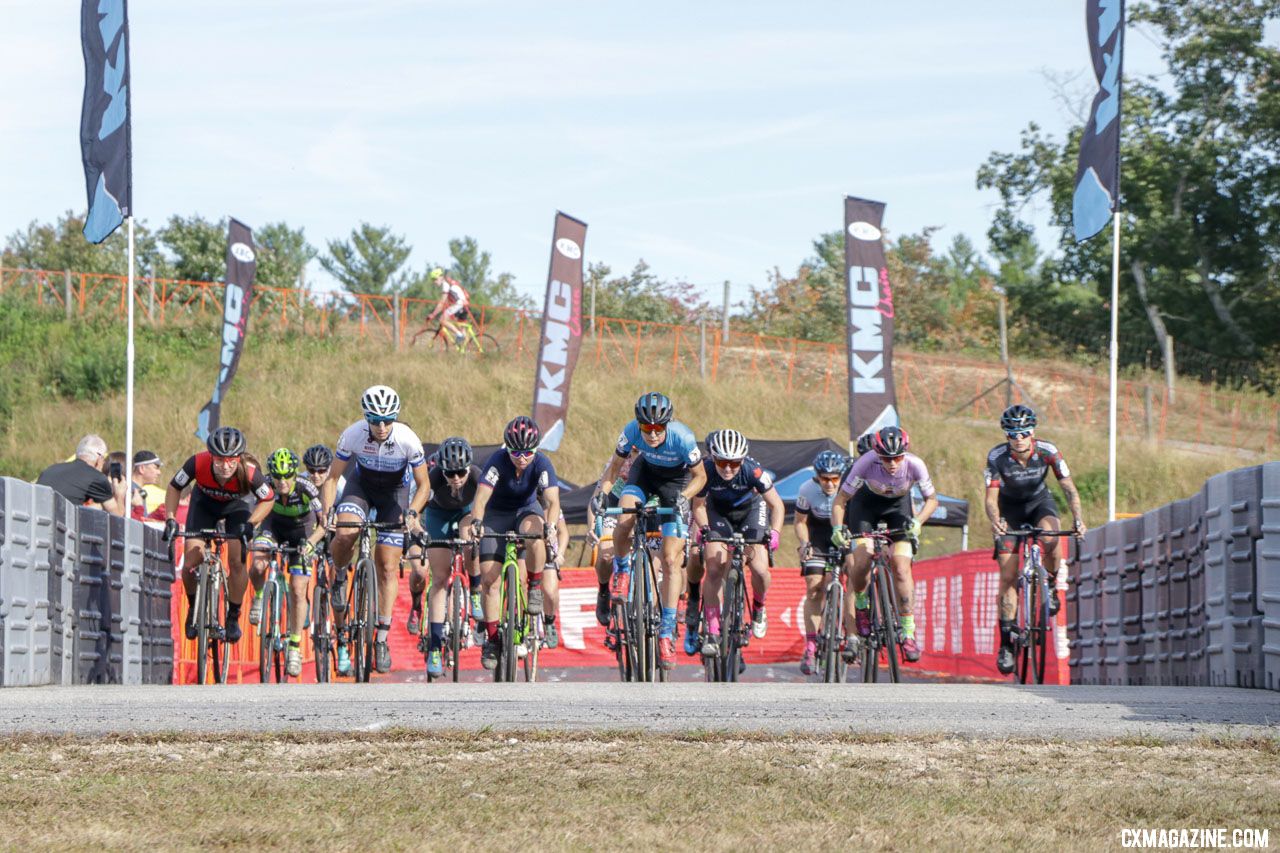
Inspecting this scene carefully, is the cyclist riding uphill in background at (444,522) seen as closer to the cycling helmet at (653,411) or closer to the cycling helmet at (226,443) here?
the cycling helmet at (653,411)

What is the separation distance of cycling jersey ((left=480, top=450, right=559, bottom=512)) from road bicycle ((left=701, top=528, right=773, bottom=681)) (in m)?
1.28

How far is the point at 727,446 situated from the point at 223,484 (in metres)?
3.88

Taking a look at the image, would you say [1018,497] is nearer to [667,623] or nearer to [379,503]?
[667,623]

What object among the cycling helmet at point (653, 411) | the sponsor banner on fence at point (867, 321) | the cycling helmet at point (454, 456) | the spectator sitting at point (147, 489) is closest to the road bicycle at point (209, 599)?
the spectator sitting at point (147, 489)

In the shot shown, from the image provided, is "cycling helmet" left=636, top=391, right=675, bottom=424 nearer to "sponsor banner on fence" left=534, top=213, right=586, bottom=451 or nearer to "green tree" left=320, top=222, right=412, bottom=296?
"sponsor banner on fence" left=534, top=213, right=586, bottom=451

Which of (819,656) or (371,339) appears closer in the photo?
(819,656)

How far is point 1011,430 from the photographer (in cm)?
1450

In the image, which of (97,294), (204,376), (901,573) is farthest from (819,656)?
(97,294)

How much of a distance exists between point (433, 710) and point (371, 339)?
38172 mm

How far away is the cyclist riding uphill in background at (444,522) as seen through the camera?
13906mm

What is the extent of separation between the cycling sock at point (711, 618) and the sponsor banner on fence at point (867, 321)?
1065 centimetres

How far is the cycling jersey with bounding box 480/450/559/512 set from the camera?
1361cm

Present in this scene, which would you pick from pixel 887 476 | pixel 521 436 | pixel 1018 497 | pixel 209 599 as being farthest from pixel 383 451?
pixel 1018 497

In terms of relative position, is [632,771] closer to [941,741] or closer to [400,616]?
[941,741]
